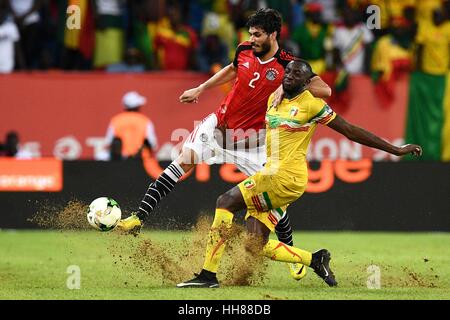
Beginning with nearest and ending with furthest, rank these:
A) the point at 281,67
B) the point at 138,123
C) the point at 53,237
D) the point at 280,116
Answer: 1. the point at 280,116
2. the point at 281,67
3. the point at 53,237
4. the point at 138,123

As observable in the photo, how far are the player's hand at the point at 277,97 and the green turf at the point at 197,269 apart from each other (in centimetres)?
177

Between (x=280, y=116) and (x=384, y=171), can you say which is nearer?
(x=280, y=116)

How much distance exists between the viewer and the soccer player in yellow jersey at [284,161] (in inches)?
435

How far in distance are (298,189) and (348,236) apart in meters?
5.91

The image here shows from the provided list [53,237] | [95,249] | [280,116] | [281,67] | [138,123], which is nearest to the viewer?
[280,116]

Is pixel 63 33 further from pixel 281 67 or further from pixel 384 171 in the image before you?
pixel 281 67

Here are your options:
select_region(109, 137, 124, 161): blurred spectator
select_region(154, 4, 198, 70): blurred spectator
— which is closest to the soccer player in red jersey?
select_region(109, 137, 124, 161): blurred spectator

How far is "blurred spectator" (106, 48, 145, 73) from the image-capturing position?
19.2 metres

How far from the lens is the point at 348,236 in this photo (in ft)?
55.8

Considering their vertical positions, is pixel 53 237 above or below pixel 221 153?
below

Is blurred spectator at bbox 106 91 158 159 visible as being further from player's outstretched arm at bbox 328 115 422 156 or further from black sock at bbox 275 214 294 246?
player's outstretched arm at bbox 328 115 422 156

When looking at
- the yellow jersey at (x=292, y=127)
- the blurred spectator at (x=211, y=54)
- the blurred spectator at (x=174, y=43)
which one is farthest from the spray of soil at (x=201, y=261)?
the blurred spectator at (x=174, y=43)

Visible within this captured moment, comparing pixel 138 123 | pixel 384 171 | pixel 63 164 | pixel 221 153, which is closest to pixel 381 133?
pixel 384 171

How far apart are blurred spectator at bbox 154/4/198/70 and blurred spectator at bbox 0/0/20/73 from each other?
2309 mm
